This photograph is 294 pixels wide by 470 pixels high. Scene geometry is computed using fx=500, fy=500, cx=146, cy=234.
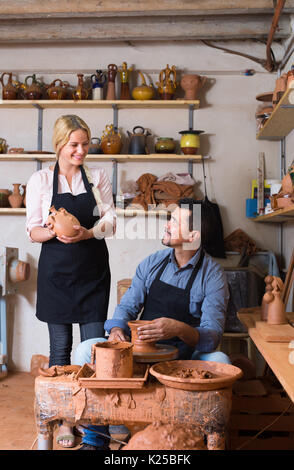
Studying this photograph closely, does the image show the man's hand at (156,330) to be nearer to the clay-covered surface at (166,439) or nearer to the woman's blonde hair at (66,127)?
the clay-covered surface at (166,439)

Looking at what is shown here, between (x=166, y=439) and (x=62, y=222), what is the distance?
50.1 inches

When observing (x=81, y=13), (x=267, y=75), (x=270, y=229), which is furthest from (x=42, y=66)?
(x=270, y=229)

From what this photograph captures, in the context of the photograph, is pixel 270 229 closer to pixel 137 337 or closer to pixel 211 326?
pixel 211 326

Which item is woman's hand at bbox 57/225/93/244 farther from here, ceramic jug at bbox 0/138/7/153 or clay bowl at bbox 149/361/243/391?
ceramic jug at bbox 0/138/7/153

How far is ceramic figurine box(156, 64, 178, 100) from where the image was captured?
4.14m

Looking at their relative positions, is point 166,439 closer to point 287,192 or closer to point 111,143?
point 287,192

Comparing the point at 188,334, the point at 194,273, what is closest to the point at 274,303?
the point at 194,273

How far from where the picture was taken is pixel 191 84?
4121 mm

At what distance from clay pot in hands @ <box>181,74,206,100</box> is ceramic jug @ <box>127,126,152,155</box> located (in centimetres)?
47

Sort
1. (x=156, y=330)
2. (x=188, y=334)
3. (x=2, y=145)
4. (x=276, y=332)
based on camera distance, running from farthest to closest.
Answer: (x=2, y=145) < (x=276, y=332) < (x=188, y=334) < (x=156, y=330)

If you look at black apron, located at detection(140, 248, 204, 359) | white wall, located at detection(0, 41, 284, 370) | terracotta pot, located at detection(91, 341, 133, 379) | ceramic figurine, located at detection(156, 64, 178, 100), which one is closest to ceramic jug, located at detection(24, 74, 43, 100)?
white wall, located at detection(0, 41, 284, 370)

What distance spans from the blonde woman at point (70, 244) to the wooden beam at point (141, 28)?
2.00 m

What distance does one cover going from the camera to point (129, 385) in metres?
1.45

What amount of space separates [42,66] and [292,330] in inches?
132
